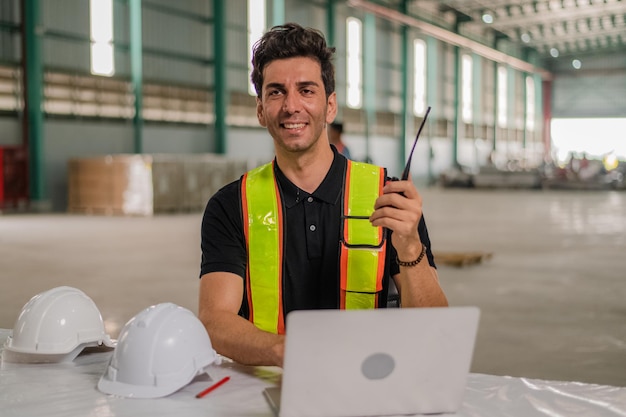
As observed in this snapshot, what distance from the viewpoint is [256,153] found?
74.8ft

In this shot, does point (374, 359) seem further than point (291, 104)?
No

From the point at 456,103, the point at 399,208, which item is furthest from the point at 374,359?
the point at 456,103

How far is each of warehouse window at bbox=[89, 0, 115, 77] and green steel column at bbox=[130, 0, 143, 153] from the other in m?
0.59

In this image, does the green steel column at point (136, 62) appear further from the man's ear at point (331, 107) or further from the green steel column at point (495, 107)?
the green steel column at point (495, 107)

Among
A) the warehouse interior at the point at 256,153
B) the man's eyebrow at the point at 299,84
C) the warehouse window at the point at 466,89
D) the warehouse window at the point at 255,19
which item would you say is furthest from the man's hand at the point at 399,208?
the warehouse window at the point at 466,89

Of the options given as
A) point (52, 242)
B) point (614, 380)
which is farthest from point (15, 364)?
point (52, 242)

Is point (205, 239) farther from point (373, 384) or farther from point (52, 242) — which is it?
point (52, 242)

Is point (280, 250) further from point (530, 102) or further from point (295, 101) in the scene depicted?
point (530, 102)

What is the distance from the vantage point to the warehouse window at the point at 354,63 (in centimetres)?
2750

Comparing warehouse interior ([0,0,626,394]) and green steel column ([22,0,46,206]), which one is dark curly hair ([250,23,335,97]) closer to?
warehouse interior ([0,0,626,394])

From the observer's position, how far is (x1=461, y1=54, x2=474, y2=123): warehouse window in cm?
3753

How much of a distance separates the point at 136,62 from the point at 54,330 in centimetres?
1709

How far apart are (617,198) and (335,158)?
2261 centimetres

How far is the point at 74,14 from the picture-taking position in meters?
17.1
